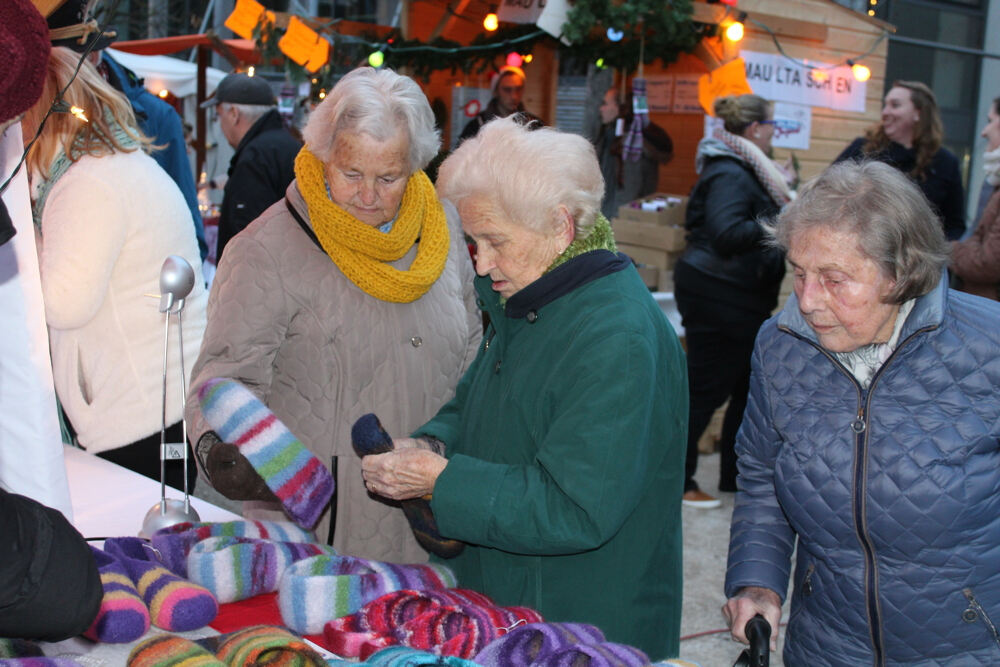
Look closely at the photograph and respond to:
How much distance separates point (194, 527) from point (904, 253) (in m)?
1.40

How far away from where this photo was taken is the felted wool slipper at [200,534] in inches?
67.5

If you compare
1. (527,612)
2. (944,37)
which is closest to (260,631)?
(527,612)

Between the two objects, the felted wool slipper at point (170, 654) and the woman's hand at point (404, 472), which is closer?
the felted wool slipper at point (170, 654)

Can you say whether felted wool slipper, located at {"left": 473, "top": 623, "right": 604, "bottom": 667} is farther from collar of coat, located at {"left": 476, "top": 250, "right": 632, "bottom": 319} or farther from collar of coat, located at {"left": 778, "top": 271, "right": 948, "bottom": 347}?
collar of coat, located at {"left": 778, "top": 271, "right": 948, "bottom": 347}

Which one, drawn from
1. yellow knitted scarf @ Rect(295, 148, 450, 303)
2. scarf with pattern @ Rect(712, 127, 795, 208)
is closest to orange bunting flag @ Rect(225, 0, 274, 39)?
scarf with pattern @ Rect(712, 127, 795, 208)

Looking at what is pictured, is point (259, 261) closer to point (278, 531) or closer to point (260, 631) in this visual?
point (278, 531)

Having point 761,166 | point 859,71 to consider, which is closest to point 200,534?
point 761,166

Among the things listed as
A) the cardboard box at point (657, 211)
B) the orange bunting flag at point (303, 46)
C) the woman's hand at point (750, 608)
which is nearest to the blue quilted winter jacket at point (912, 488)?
the woman's hand at point (750, 608)

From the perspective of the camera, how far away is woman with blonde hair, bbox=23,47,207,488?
217cm

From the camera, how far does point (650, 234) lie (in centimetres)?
582

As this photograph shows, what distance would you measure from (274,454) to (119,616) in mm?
357

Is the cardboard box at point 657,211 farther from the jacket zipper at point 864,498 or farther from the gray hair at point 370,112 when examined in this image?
the jacket zipper at point 864,498

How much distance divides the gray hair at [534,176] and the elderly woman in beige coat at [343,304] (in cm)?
39

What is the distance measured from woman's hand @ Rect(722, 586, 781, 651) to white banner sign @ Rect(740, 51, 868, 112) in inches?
199
